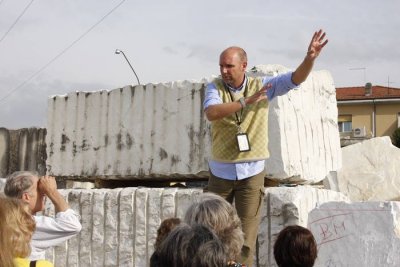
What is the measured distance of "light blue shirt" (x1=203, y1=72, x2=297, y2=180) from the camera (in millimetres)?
4746

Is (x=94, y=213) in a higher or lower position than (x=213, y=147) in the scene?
lower

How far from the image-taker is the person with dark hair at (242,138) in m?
4.73

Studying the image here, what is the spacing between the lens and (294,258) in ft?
11.0

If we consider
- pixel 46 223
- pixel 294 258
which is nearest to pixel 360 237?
pixel 294 258

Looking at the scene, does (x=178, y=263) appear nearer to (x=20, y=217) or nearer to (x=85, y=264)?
(x=20, y=217)

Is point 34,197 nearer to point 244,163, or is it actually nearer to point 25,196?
point 25,196

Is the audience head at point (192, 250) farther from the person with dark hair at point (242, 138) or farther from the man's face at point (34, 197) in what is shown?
the person with dark hair at point (242, 138)

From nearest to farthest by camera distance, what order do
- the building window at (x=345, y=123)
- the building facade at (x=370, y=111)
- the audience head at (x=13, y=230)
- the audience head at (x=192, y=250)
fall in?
the audience head at (x=192, y=250) < the audience head at (x=13, y=230) < the building facade at (x=370, y=111) < the building window at (x=345, y=123)

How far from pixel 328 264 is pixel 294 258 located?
1.49 m

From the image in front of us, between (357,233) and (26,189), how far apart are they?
2.13 meters

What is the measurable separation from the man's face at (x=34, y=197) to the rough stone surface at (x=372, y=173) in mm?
2632

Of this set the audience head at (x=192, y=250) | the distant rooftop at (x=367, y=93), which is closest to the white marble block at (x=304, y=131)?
the audience head at (x=192, y=250)

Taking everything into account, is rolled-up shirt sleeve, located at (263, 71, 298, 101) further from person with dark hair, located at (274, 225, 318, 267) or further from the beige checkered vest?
person with dark hair, located at (274, 225, 318, 267)

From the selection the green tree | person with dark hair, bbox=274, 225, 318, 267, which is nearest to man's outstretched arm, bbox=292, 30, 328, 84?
person with dark hair, bbox=274, 225, 318, 267
